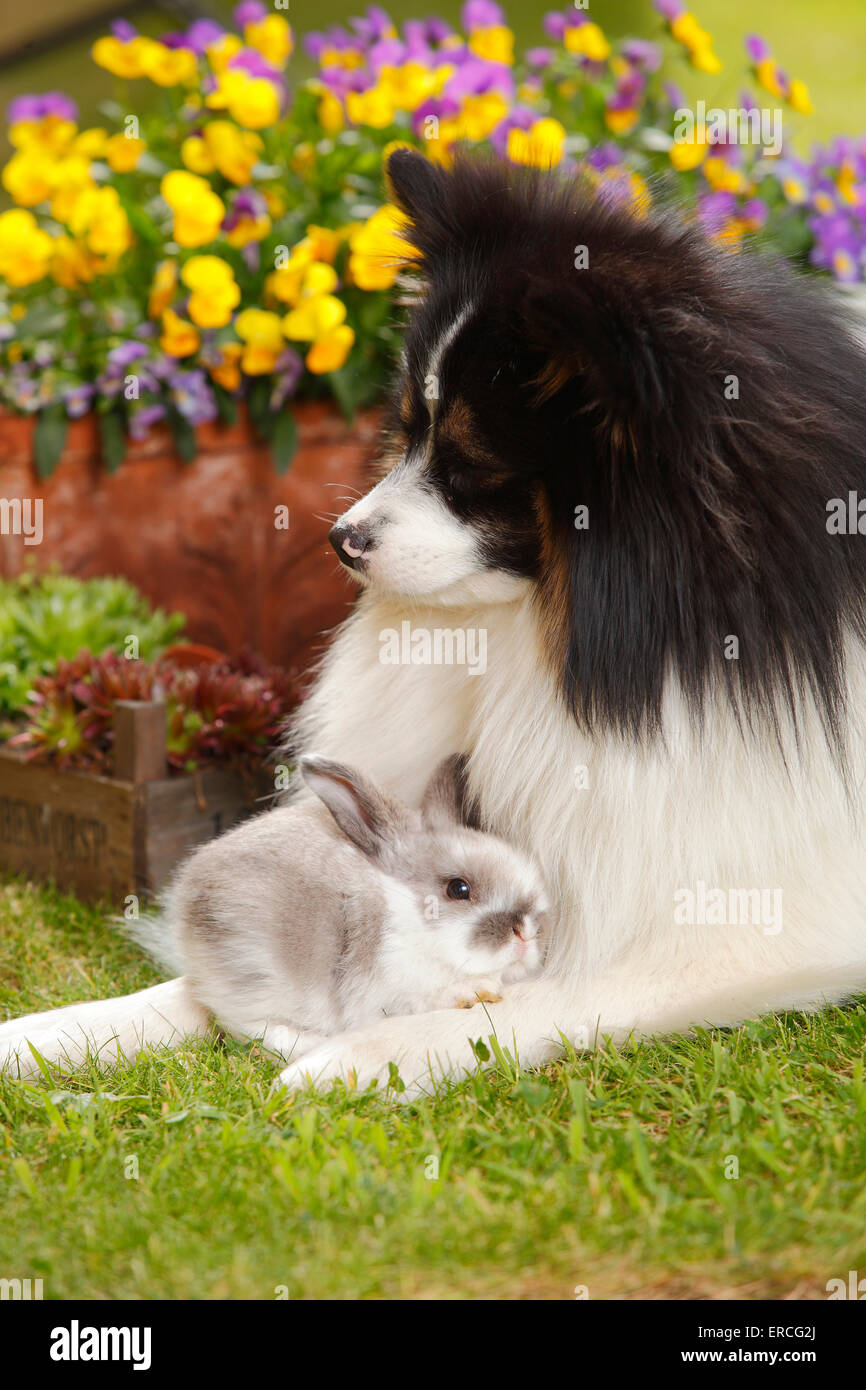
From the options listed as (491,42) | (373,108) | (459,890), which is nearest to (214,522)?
(373,108)

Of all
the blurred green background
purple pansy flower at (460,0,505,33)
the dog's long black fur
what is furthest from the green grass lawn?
the blurred green background

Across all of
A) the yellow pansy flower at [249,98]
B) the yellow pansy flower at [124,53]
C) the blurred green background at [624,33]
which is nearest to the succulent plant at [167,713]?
the yellow pansy flower at [249,98]

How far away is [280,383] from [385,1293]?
8.83 ft

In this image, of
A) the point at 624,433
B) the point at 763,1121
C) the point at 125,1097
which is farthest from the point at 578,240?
the point at 125,1097

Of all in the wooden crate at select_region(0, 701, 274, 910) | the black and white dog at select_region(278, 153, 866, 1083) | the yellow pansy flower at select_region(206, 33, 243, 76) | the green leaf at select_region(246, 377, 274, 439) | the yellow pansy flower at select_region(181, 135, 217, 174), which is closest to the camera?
the black and white dog at select_region(278, 153, 866, 1083)

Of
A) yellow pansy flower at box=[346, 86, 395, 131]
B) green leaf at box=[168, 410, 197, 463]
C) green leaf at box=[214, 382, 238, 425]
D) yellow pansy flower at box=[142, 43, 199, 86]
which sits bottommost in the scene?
green leaf at box=[168, 410, 197, 463]

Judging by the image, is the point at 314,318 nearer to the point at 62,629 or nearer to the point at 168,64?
the point at 62,629

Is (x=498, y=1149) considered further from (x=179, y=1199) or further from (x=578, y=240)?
(x=578, y=240)

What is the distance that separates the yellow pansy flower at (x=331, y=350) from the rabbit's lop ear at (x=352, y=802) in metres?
1.73

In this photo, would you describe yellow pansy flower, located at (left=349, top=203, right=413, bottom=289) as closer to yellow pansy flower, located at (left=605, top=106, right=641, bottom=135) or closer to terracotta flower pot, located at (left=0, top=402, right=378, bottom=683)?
terracotta flower pot, located at (left=0, top=402, right=378, bottom=683)

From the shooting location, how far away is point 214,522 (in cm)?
364

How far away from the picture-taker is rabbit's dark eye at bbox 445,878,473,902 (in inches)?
77.6

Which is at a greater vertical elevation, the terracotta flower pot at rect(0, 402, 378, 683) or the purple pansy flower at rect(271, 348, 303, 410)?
the purple pansy flower at rect(271, 348, 303, 410)

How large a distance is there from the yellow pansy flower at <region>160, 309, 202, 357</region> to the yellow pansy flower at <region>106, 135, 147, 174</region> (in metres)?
0.65
